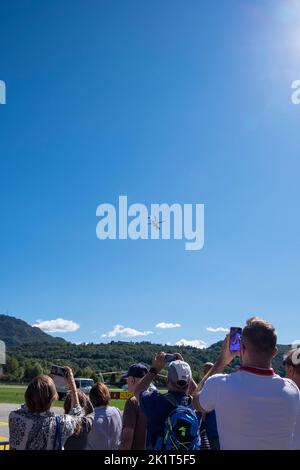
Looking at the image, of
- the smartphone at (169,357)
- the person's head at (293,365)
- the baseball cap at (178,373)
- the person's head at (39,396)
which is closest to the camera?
the person's head at (39,396)

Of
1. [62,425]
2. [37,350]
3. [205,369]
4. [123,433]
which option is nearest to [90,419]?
[123,433]

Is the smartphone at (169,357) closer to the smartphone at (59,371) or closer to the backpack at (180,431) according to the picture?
the backpack at (180,431)

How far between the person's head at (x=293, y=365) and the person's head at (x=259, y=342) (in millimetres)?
813

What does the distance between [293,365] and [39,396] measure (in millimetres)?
1895

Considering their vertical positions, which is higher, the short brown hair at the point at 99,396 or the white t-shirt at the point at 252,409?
the white t-shirt at the point at 252,409

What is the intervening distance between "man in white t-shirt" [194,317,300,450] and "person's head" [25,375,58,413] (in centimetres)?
109

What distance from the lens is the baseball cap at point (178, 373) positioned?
3.59 m

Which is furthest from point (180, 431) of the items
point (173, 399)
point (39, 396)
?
point (39, 396)

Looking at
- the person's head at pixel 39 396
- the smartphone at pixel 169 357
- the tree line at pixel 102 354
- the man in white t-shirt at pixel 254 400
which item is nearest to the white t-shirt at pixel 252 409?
the man in white t-shirt at pixel 254 400

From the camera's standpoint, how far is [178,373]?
3598 millimetres

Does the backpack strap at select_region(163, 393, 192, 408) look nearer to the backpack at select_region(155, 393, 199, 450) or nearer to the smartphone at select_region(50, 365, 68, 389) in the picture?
the backpack at select_region(155, 393, 199, 450)

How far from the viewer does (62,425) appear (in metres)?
3.54

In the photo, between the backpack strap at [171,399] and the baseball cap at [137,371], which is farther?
the baseball cap at [137,371]
